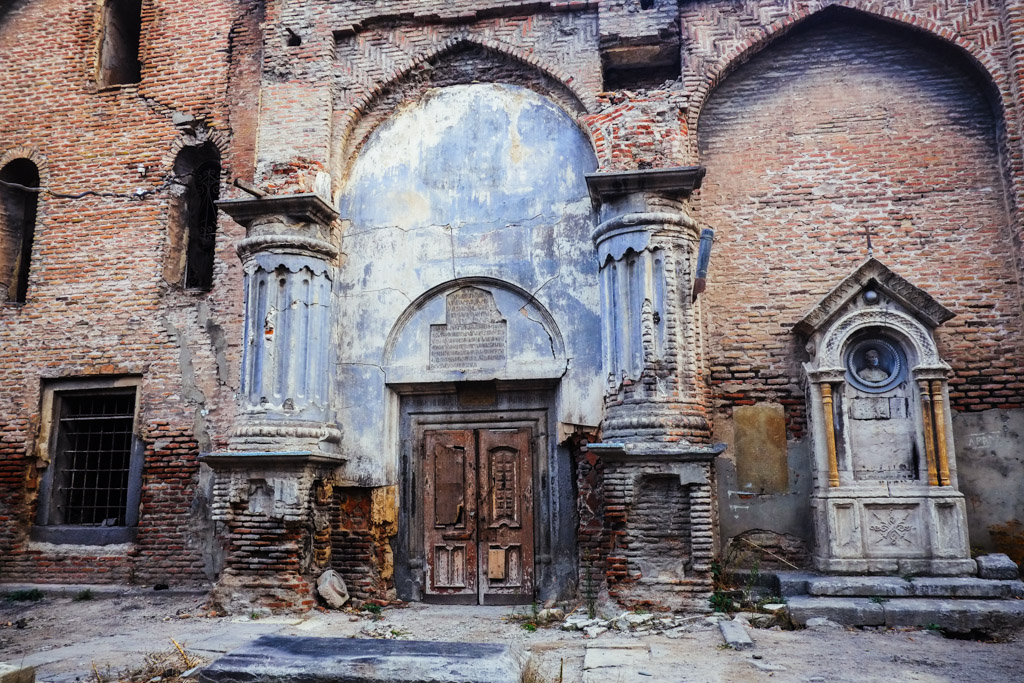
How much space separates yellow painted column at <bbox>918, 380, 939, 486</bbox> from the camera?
25.0 ft

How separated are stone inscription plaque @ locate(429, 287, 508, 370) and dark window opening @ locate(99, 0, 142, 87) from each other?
6095 millimetres

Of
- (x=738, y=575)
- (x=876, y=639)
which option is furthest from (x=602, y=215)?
(x=876, y=639)

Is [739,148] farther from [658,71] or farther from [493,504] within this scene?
[493,504]

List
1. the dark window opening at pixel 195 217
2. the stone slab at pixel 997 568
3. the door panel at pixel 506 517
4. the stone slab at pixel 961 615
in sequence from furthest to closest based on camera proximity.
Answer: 1. the dark window opening at pixel 195 217
2. the door panel at pixel 506 517
3. the stone slab at pixel 997 568
4. the stone slab at pixel 961 615

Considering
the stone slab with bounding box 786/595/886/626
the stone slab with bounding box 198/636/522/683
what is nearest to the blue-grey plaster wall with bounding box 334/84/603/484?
the stone slab with bounding box 786/595/886/626

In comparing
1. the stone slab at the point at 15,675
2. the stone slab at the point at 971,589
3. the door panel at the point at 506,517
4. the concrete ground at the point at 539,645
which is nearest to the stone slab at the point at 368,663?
the concrete ground at the point at 539,645

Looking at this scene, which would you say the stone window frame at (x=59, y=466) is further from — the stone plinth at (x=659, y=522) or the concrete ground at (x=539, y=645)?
the stone plinth at (x=659, y=522)

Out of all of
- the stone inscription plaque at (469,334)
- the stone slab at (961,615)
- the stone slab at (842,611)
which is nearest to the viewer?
Result: the stone slab at (961,615)

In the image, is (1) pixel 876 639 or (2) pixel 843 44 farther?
(2) pixel 843 44

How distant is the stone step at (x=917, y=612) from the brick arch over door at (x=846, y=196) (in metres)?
1.99

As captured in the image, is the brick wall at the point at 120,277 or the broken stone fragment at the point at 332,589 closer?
the broken stone fragment at the point at 332,589

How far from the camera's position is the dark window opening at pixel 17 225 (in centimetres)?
1091

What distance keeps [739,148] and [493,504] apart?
15.5ft

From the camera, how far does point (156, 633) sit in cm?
736
